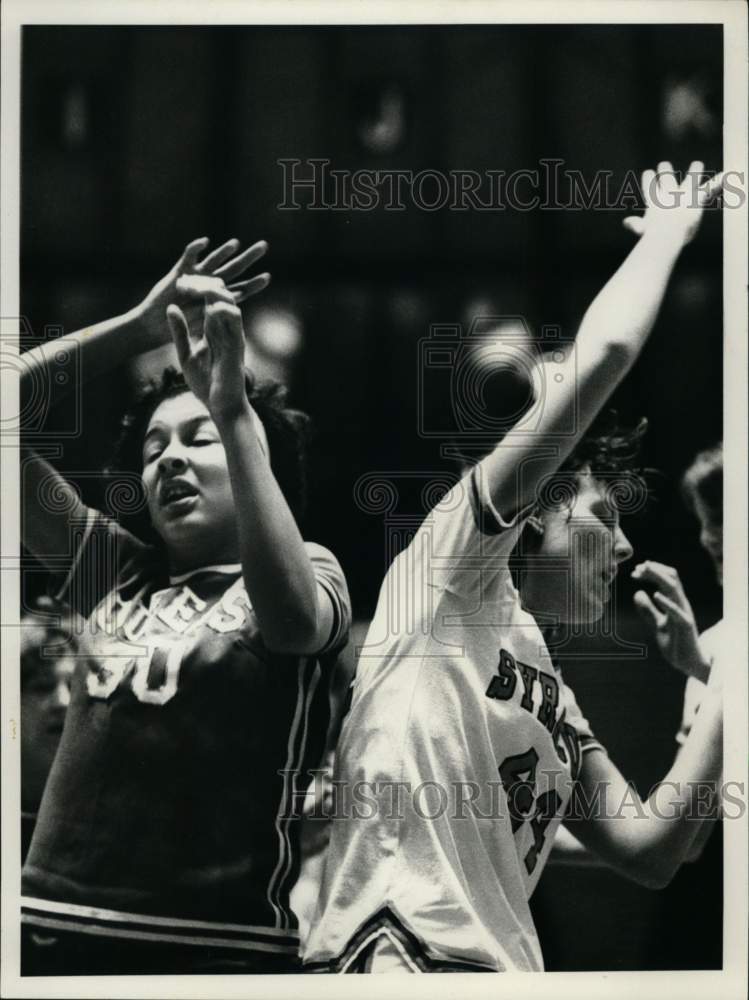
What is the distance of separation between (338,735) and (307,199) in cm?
133

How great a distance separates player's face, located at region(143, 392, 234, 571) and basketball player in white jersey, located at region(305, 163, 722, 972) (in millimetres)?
434

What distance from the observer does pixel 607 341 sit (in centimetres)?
281

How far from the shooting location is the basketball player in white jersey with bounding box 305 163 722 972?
105 inches

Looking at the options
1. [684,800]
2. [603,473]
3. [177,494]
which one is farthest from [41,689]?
[684,800]

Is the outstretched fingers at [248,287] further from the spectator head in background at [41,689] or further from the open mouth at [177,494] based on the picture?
the spectator head in background at [41,689]

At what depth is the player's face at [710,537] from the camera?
2854mm

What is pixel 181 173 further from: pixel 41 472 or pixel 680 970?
pixel 680 970

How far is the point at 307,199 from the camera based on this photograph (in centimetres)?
283

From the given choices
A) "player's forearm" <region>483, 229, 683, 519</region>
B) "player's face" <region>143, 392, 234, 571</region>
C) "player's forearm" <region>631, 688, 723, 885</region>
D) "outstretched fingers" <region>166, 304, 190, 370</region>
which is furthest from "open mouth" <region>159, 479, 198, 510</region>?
"player's forearm" <region>631, 688, 723, 885</region>

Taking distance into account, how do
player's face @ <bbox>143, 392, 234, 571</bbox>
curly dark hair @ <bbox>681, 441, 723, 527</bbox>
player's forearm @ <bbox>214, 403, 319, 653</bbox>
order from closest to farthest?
player's forearm @ <bbox>214, 403, 319, 653</bbox> → player's face @ <bbox>143, 392, 234, 571</bbox> → curly dark hair @ <bbox>681, 441, 723, 527</bbox>

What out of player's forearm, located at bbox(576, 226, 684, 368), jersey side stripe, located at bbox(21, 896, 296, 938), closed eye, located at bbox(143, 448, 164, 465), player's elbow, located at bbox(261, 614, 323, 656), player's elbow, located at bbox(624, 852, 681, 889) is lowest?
jersey side stripe, located at bbox(21, 896, 296, 938)

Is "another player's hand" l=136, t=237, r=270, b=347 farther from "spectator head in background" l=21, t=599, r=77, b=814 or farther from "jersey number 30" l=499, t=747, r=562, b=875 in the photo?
"jersey number 30" l=499, t=747, r=562, b=875

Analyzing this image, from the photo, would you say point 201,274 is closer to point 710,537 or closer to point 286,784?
point 286,784
